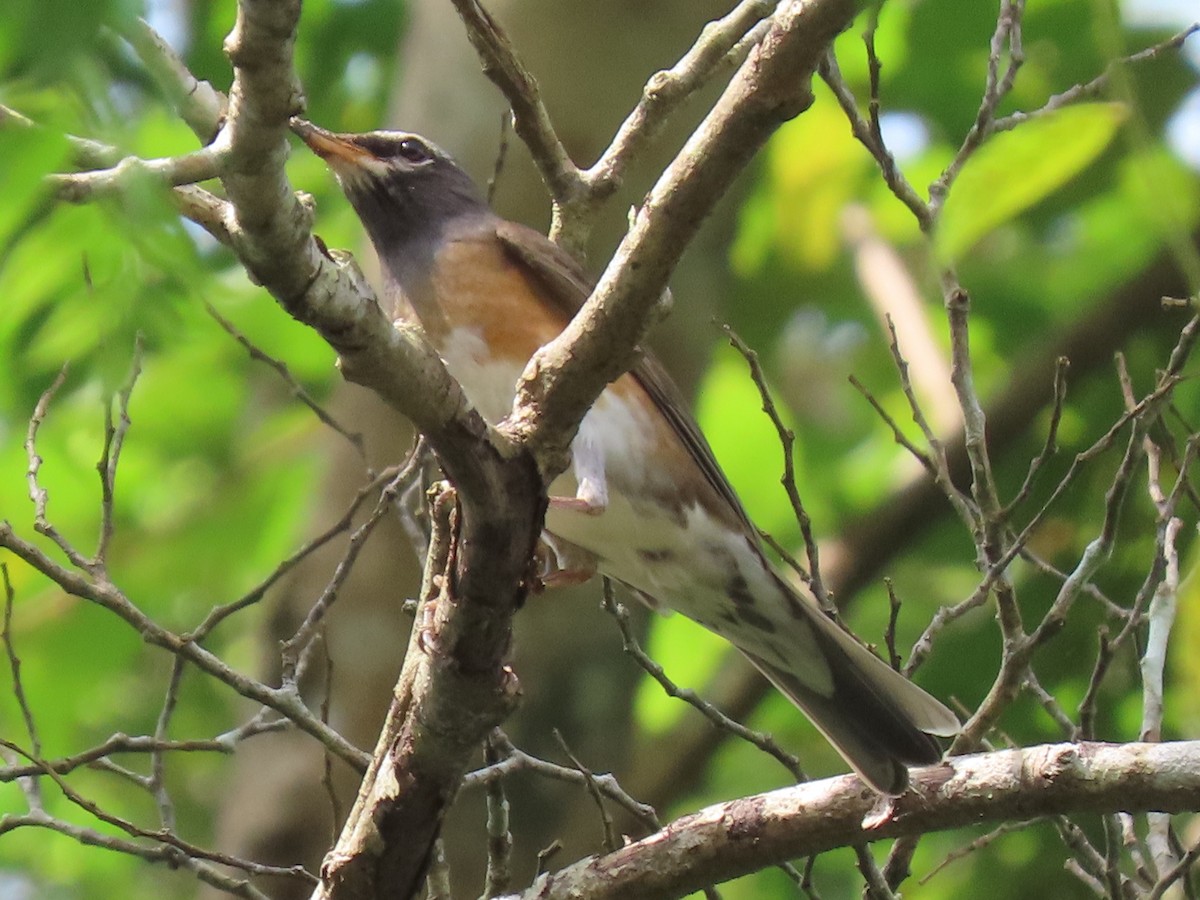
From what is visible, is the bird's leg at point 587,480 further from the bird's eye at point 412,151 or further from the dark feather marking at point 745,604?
the bird's eye at point 412,151

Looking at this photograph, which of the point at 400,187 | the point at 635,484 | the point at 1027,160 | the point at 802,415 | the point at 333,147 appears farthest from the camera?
the point at 802,415

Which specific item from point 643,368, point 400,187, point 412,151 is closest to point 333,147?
point 400,187

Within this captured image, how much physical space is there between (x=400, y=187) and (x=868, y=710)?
7.90ft

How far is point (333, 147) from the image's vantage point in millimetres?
4824

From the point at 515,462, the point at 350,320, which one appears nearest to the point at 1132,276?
the point at 515,462

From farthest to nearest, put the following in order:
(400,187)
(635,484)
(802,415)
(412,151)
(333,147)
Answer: (802,415)
(412,151)
(400,187)
(333,147)
(635,484)

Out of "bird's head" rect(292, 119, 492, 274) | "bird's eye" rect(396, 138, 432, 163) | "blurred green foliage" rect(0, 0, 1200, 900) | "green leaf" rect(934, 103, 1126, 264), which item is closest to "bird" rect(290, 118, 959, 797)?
"bird's head" rect(292, 119, 492, 274)

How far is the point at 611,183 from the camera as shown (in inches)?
140

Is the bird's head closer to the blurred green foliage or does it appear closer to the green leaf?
the blurred green foliage

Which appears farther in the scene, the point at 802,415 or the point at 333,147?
the point at 802,415

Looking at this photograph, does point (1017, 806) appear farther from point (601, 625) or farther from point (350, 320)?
point (601, 625)

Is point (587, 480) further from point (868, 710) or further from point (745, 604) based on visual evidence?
point (868, 710)

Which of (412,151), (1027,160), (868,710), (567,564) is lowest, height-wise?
(868,710)

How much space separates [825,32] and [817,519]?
4.78m
